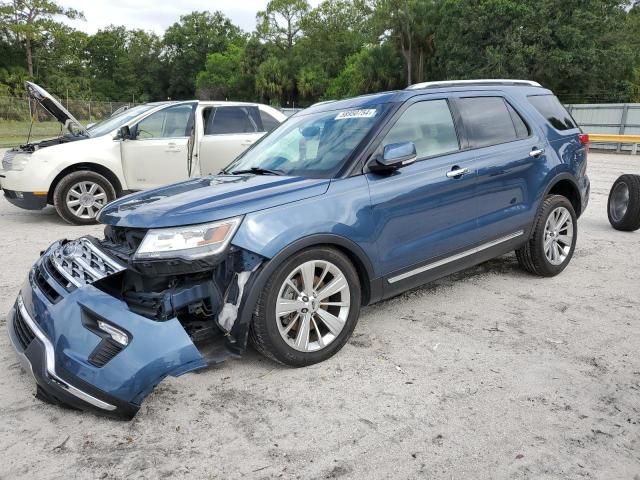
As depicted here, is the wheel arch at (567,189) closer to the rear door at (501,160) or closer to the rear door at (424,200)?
the rear door at (501,160)

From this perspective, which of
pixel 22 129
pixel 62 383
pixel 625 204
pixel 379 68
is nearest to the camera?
pixel 62 383

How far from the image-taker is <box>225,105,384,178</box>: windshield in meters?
3.77

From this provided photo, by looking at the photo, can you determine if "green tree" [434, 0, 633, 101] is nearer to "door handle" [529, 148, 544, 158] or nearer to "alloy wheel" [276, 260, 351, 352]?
"door handle" [529, 148, 544, 158]

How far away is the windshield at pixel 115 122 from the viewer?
812cm

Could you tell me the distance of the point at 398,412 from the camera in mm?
2875

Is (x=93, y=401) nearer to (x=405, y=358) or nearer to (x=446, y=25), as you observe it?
(x=405, y=358)

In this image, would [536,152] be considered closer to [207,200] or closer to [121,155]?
[207,200]

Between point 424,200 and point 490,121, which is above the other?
point 490,121

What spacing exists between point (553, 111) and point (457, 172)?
1774mm

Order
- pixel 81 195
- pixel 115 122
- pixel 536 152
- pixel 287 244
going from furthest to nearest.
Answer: pixel 115 122 → pixel 81 195 → pixel 536 152 → pixel 287 244

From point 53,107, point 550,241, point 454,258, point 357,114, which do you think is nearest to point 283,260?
point 357,114

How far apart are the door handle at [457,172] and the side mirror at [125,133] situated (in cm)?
543

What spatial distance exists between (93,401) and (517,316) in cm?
303

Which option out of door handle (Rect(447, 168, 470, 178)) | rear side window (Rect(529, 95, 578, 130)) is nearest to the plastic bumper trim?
door handle (Rect(447, 168, 470, 178))
